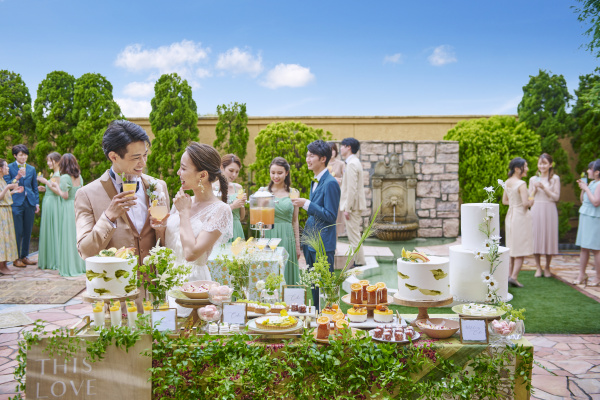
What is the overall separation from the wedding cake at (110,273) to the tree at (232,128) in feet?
23.4

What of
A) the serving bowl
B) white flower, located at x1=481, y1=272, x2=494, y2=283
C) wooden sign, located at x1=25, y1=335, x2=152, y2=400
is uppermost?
white flower, located at x1=481, y1=272, x2=494, y2=283

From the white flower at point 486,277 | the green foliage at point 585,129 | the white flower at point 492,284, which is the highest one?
the green foliage at point 585,129

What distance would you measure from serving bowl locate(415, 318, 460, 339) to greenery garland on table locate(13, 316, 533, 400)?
0.12 metres

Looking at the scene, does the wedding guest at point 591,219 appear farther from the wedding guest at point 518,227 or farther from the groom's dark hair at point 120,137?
the groom's dark hair at point 120,137

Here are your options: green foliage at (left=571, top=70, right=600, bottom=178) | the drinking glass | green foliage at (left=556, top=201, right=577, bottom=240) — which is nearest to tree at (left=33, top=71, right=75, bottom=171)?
the drinking glass

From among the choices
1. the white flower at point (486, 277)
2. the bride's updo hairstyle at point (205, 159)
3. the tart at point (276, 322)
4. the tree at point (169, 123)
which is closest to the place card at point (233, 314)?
the tart at point (276, 322)

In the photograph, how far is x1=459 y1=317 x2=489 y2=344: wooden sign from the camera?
232cm

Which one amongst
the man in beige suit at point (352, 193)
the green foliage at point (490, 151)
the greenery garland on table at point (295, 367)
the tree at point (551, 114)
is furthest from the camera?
the green foliage at point (490, 151)

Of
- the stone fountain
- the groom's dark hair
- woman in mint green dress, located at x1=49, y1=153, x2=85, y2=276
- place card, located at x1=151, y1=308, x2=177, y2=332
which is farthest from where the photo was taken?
the stone fountain

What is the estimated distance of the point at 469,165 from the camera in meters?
9.97

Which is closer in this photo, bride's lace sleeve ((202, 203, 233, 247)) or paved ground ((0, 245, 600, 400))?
bride's lace sleeve ((202, 203, 233, 247))

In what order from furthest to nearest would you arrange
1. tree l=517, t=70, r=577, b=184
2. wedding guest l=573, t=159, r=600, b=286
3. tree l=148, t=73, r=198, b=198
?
tree l=517, t=70, r=577, b=184
tree l=148, t=73, r=198, b=198
wedding guest l=573, t=159, r=600, b=286

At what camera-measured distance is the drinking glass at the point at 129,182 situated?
2.32 m

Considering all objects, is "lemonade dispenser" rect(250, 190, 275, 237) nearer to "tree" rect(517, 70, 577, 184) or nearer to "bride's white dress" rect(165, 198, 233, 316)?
"bride's white dress" rect(165, 198, 233, 316)
